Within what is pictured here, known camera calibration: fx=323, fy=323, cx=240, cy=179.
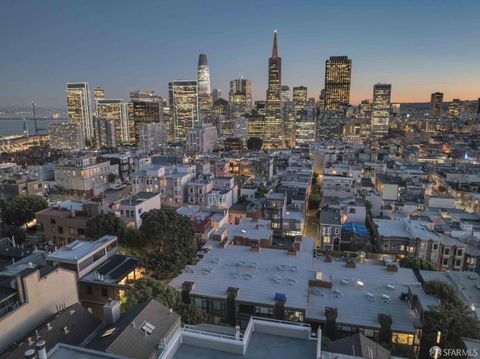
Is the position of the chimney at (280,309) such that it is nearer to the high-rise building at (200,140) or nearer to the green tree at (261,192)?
the green tree at (261,192)

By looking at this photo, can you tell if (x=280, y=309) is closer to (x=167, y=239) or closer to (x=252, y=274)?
(x=252, y=274)

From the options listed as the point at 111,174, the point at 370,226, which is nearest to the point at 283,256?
the point at 370,226

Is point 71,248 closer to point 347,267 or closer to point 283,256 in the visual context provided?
point 283,256

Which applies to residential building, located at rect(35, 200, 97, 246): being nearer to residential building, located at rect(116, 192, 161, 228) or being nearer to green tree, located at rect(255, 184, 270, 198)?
residential building, located at rect(116, 192, 161, 228)

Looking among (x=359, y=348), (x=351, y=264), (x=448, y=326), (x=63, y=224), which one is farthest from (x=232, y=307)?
(x=63, y=224)

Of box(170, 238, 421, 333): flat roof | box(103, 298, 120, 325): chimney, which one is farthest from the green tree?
box(103, 298, 120, 325): chimney

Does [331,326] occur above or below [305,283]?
below

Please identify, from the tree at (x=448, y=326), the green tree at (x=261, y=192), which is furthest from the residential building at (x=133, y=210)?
the tree at (x=448, y=326)
